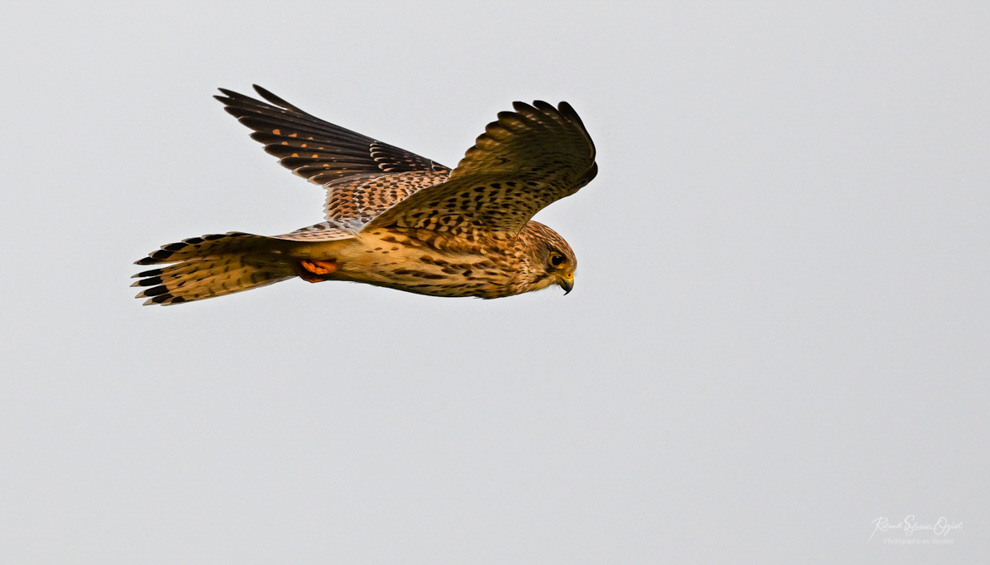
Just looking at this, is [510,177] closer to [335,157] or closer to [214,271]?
[214,271]

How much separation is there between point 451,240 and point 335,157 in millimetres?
2536

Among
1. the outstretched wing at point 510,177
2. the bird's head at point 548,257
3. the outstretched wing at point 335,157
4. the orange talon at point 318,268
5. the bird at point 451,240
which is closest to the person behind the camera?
the outstretched wing at point 510,177

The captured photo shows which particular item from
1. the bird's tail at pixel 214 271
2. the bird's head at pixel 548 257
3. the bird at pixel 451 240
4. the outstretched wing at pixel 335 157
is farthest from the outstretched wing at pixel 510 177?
the outstretched wing at pixel 335 157

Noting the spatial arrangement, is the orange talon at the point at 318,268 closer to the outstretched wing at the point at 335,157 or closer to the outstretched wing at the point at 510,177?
the outstretched wing at the point at 510,177

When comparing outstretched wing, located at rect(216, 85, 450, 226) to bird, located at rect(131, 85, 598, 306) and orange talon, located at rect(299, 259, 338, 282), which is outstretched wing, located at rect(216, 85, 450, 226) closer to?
bird, located at rect(131, 85, 598, 306)

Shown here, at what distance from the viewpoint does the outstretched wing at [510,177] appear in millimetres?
8461

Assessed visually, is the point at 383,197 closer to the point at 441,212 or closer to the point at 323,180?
the point at 323,180

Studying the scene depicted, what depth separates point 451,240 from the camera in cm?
985

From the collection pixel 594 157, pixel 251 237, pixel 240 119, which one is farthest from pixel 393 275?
pixel 240 119

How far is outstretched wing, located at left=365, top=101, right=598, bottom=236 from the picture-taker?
333 inches

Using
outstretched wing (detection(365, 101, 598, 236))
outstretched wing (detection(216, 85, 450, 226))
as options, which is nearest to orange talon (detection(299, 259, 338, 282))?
outstretched wing (detection(365, 101, 598, 236))

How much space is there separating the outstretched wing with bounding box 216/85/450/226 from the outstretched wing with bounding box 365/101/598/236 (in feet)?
4.94

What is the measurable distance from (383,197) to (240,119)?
156 cm

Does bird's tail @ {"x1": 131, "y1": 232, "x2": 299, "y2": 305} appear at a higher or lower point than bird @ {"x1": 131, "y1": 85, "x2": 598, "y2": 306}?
lower
